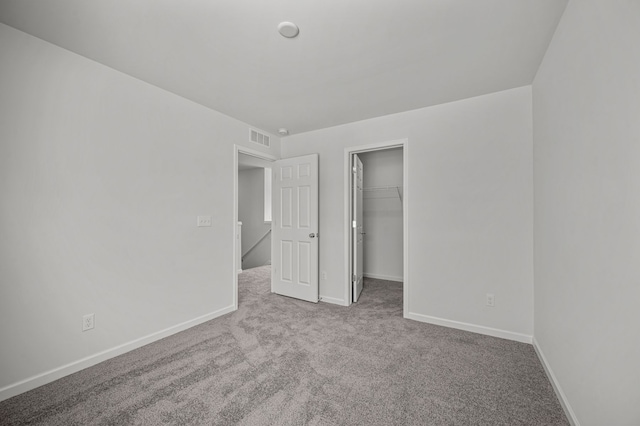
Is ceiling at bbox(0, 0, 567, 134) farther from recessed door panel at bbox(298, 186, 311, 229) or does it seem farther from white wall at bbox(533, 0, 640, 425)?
recessed door panel at bbox(298, 186, 311, 229)

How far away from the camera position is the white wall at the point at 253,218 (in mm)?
6984

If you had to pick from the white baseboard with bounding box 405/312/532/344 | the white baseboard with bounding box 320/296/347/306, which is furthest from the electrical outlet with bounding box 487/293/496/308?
the white baseboard with bounding box 320/296/347/306

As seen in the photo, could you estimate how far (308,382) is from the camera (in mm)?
1875

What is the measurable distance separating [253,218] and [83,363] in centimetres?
524

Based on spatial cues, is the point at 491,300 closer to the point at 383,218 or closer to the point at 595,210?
the point at 595,210

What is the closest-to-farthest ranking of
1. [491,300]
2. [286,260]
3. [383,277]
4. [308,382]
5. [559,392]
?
[559,392], [308,382], [491,300], [286,260], [383,277]

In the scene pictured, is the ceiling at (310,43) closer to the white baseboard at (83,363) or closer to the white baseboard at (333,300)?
the white baseboard at (83,363)

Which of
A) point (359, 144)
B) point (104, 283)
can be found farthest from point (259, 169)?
point (104, 283)

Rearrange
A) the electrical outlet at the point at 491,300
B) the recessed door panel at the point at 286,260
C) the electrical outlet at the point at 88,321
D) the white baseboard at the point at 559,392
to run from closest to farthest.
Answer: the white baseboard at the point at 559,392
the electrical outlet at the point at 88,321
the electrical outlet at the point at 491,300
the recessed door panel at the point at 286,260

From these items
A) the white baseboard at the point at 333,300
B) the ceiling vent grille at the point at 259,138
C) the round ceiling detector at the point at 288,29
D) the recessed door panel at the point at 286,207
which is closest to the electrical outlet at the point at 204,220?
the recessed door panel at the point at 286,207

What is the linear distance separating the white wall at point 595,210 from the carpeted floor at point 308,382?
1.40ft

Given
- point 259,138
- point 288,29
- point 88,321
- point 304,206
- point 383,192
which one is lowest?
point 88,321

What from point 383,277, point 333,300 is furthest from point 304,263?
point 383,277

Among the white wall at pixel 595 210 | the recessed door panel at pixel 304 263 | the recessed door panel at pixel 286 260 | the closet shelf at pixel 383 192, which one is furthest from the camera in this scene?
the closet shelf at pixel 383 192
